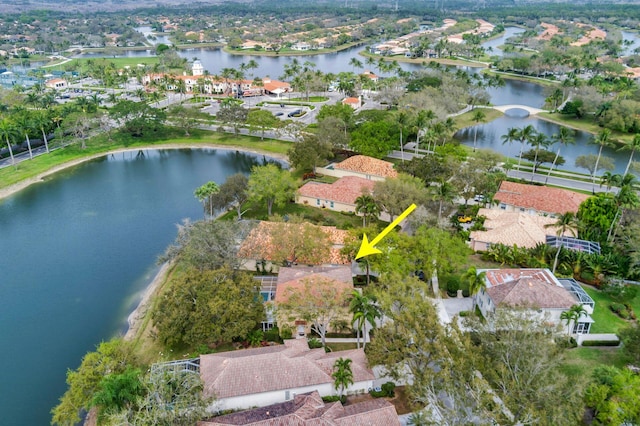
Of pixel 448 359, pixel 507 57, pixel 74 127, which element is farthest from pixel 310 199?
pixel 507 57

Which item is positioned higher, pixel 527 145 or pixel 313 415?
pixel 313 415

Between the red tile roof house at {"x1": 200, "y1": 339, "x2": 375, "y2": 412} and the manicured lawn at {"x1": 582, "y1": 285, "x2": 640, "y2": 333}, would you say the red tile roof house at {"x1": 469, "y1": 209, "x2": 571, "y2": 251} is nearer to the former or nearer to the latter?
the manicured lawn at {"x1": 582, "y1": 285, "x2": 640, "y2": 333}

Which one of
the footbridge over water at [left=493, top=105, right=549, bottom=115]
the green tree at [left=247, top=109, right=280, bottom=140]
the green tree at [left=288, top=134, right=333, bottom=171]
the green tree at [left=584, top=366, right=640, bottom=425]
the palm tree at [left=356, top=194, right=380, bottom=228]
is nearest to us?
the green tree at [left=584, top=366, right=640, bottom=425]

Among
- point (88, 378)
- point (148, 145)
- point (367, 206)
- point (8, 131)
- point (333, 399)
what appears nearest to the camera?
point (88, 378)

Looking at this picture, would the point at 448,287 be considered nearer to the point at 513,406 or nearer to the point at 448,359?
the point at 448,359

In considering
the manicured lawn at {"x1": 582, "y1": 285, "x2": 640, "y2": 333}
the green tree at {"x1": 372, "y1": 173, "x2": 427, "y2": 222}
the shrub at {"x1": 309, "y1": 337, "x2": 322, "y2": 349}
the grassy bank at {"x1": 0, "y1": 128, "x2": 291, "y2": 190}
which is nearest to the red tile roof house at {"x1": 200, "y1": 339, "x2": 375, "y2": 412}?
the shrub at {"x1": 309, "y1": 337, "x2": 322, "y2": 349}

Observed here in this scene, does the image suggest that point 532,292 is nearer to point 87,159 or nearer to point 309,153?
point 309,153

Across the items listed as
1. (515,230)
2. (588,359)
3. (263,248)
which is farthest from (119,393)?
(515,230)
